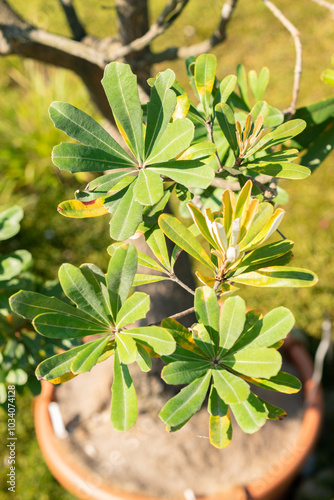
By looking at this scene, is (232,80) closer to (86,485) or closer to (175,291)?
(175,291)

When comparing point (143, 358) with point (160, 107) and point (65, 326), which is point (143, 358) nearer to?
point (65, 326)

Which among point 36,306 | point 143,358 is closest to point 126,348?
point 143,358

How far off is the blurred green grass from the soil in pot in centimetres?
49

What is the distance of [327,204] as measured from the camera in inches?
111

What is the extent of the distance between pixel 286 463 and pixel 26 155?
262 cm

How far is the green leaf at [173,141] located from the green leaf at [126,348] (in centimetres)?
26

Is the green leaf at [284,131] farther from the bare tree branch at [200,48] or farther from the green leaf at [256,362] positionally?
the bare tree branch at [200,48]

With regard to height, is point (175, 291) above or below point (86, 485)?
above

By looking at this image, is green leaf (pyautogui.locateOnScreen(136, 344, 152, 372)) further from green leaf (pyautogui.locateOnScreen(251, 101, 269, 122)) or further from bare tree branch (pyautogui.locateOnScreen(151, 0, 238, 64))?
bare tree branch (pyautogui.locateOnScreen(151, 0, 238, 64))

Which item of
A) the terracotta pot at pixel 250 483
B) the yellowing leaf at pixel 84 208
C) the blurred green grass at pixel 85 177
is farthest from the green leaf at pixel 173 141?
the blurred green grass at pixel 85 177

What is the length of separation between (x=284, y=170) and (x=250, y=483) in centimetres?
134

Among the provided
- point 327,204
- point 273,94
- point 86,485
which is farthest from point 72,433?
point 273,94

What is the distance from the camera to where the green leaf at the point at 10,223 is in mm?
1017

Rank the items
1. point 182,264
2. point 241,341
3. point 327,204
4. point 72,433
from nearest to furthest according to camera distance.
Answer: point 241,341
point 182,264
point 72,433
point 327,204
